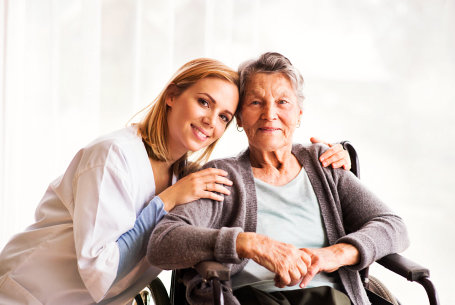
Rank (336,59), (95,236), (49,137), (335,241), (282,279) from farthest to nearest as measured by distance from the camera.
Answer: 1. (336,59)
2. (49,137)
3. (335,241)
4. (95,236)
5. (282,279)

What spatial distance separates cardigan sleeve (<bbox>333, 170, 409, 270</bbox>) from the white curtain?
3.36 feet

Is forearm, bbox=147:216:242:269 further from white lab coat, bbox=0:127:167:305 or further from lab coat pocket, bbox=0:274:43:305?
lab coat pocket, bbox=0:274:43:305

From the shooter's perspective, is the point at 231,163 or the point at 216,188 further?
the point at 231,163

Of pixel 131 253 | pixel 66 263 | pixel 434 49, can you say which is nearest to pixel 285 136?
pixel 131 253

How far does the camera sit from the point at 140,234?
1.56m

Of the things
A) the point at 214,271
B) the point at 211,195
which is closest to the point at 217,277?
the point at 214,271

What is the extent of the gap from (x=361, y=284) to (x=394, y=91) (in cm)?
175

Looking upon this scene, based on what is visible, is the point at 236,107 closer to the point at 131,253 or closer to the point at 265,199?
the point at 265,199

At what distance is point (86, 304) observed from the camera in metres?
1.59

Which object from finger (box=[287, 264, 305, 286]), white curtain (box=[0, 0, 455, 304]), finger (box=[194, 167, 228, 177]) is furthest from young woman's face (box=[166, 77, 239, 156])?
white curtain (box=[0, 0, 455, 304])

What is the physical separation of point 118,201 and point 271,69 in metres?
0.72

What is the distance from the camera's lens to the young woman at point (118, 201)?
4.81 ft

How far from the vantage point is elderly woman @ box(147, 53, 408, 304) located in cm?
138

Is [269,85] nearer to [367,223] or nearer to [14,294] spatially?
[367,223]
